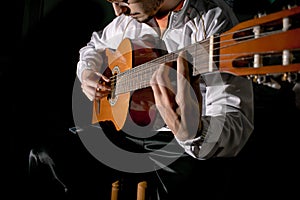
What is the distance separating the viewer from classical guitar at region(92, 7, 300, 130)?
1.28 feet

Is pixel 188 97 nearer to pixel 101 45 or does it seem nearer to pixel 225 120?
pixel 225 120

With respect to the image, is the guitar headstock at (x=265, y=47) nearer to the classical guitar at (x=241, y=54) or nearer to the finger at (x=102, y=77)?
the classical guitar at (x=241, y=54)

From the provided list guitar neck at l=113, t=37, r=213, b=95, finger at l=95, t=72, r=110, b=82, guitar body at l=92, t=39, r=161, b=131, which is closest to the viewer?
guitar neck at l=113, t=37, r=213, b=95

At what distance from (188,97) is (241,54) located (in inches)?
5.6

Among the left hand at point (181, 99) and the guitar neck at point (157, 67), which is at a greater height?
the guitar neck at point (157, 67)

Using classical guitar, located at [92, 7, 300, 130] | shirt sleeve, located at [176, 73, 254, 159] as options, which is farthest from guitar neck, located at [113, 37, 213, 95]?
shirt sleeve, located at [176, 73, 254, 159]

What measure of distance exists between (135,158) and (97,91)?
24 centimetres

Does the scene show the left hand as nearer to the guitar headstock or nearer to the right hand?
the guitar headstock

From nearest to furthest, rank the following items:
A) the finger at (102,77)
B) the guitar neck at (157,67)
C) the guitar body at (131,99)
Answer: the guitar neck at (157,67)
the guitar body at (131,99)
the finger at (102,77)

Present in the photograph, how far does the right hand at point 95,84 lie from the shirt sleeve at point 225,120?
38 cm

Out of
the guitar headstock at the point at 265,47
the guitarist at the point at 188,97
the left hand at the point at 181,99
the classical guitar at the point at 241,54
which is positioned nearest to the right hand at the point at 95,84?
the guitarist at the point at 188,97

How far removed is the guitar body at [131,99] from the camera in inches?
30.3

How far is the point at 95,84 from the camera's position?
0.96m

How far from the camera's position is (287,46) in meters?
0.39
